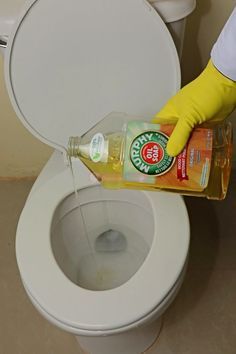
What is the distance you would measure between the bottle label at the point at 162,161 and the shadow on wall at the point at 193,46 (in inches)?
17.5

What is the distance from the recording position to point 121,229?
1.13 meters

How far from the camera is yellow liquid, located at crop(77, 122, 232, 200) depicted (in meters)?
0.74

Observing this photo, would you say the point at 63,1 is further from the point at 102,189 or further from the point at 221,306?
the point at 221,306

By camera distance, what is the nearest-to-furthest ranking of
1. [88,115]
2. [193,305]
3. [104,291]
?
[104,291], [88,115], [193,305]

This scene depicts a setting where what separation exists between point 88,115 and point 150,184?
299mm

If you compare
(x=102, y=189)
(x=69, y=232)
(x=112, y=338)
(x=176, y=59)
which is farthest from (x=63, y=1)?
(x=112, y=338)

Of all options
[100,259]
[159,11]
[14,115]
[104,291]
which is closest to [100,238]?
[100,259]

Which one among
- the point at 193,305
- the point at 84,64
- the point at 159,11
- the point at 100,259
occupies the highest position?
the point at 159,11

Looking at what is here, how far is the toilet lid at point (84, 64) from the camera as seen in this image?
0.84 m

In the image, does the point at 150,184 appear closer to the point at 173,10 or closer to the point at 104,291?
the point at 104,291

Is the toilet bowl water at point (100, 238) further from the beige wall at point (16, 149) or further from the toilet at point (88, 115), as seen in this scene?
the beige wall at point (16, 149)

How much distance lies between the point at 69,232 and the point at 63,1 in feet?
1.63

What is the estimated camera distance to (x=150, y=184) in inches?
28.8

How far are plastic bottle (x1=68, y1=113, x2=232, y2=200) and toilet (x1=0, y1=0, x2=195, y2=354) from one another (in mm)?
190
